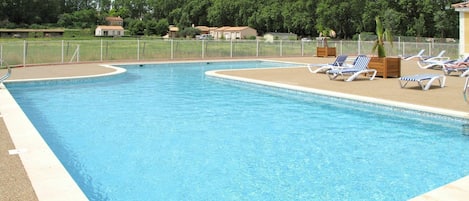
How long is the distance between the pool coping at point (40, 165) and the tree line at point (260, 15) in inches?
1806

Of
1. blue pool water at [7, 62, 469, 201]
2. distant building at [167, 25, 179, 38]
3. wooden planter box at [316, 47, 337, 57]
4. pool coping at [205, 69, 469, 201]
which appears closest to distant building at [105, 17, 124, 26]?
distant building at [167, 25, 179, 38]

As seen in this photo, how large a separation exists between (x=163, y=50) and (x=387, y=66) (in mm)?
14833

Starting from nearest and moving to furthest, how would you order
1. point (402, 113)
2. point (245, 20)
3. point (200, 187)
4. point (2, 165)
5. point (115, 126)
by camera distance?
point (2, 165)
point (200, 187)
point (115, 126)
point (402, 113)
point (245, 20)

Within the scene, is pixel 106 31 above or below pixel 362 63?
above

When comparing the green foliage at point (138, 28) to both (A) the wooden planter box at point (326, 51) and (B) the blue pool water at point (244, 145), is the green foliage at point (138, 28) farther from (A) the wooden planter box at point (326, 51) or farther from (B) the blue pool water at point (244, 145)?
(B) the blue pool water at point (244, 145)

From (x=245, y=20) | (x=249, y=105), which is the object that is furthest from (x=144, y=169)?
(x=245, y=20)

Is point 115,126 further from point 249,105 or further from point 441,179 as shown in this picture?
point 441,179

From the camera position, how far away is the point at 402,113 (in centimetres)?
989

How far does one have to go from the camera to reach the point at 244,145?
25.6 feet

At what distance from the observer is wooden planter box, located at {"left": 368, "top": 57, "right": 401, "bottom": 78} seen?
16000mm

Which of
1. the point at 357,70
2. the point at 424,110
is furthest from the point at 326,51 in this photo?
the point at 424,110

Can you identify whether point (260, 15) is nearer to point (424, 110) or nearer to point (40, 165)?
point (424, 110)

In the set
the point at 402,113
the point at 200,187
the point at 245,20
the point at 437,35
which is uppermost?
the point at 245,20

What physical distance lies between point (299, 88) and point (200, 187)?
7.66 metres
